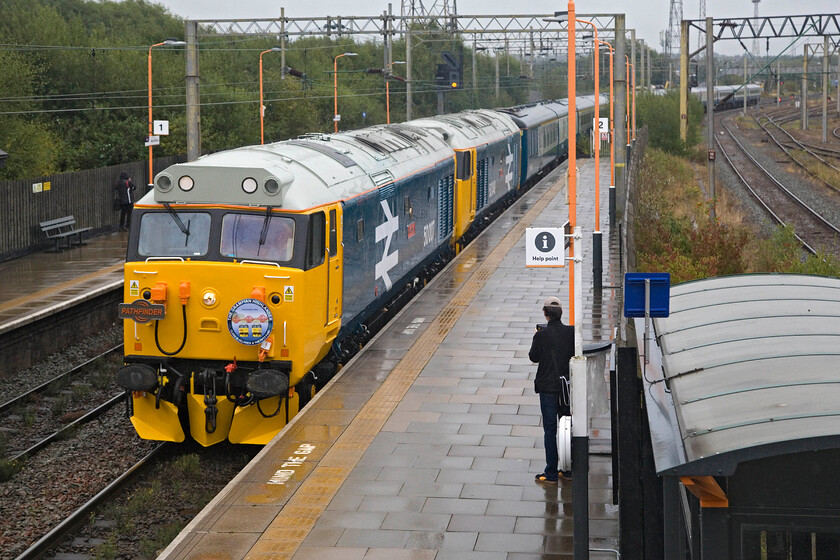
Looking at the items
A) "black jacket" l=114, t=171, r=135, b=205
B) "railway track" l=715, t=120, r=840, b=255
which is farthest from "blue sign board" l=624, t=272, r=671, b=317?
"black jacket" l=114, t=171, r=135, b=205

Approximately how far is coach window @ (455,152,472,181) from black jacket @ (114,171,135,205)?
36.1 ft

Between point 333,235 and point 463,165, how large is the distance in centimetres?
1140

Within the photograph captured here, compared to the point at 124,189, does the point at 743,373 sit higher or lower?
lower

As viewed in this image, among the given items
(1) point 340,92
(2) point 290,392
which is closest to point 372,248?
(2) point 290,392

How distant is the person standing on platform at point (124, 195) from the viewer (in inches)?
1198

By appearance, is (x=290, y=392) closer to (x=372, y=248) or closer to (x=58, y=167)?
(x=372, y=248)

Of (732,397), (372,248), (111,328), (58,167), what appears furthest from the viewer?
(58,167)

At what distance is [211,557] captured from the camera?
8.73m

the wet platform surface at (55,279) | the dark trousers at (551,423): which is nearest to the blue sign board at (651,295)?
the dark trousers at (551,423)

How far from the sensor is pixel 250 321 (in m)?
11.9

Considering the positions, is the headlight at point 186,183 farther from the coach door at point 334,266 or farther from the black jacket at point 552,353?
the black jacket at point 552,353

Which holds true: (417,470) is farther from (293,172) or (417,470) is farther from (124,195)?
(124,195)

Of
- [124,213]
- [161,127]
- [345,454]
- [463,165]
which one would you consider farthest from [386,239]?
[124,213]

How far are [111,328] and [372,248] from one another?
8.12 metres
